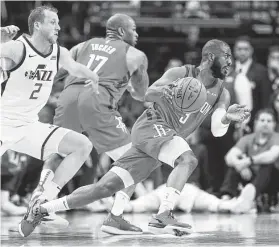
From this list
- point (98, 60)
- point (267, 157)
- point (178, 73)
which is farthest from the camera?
point (267, 157)

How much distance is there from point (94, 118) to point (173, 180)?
181cm

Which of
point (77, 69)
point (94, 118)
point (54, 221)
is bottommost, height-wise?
point (54, 221)

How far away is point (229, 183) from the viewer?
32.5 feet

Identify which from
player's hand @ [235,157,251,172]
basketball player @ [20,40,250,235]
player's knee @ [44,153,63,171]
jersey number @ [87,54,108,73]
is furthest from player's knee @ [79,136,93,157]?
player's hand @ [235,157,251,172]

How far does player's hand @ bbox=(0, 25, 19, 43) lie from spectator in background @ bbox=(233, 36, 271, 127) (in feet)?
13.5

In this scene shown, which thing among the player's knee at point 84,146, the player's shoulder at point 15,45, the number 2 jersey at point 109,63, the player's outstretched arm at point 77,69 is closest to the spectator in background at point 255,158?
the number 2 jersey at point 109,63

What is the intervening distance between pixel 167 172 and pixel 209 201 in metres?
0.92

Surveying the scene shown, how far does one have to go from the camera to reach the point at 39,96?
6707 mm

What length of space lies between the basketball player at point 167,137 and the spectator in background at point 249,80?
345 centimetres

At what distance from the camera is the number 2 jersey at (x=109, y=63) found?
7.75m

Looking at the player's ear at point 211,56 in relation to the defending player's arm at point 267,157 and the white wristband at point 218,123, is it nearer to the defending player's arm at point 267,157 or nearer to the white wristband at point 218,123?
the white wristband at point 218,123

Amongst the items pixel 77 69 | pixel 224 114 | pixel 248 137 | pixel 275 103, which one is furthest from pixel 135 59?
pixel 275 103

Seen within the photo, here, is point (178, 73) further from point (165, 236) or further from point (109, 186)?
point (165, 236)

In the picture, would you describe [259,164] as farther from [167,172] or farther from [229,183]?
[167,172]
